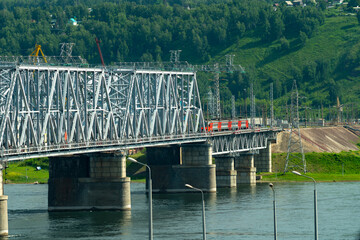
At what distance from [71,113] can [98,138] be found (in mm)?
6164

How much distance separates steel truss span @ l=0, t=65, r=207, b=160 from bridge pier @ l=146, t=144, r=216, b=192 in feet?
10.5

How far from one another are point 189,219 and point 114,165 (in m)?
17.9

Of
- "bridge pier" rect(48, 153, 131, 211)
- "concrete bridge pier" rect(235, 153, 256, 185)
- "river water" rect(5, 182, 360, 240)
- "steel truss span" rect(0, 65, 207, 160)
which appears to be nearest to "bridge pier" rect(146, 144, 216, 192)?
"steel truss span" rect(0, 65, 207, 160)

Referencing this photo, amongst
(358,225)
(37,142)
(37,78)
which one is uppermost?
(37,78)

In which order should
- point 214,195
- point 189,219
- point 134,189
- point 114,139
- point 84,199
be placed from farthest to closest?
1. point 134,189
2. point 214,195
3. point 114,139
4. point 84,199
5. point 189,219

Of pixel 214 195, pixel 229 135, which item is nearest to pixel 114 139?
pixel 214 195

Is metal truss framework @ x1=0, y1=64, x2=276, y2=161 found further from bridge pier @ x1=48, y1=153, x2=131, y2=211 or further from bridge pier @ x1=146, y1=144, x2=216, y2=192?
bridge pier @ x1=146, y1=144, x2=216, y2=192

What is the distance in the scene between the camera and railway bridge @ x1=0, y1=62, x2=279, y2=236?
125938 mm

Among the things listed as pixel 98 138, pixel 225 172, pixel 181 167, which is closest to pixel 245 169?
pixel 225 172

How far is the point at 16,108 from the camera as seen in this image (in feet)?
394

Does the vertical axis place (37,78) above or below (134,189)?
above

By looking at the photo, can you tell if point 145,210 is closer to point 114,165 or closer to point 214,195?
point 114,165

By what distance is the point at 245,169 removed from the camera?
19438 centimetres

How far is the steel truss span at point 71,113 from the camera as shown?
402ft
